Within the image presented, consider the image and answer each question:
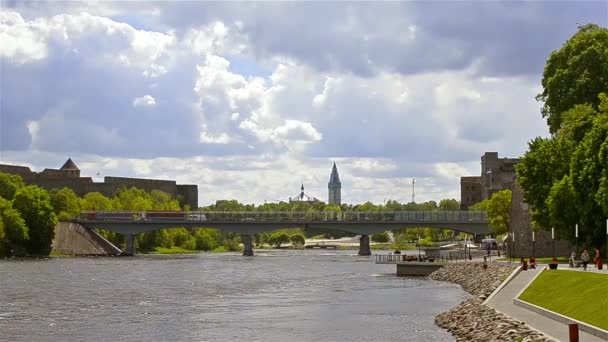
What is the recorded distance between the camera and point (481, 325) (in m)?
48.2

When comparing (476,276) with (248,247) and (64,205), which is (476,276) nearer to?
(248,247)

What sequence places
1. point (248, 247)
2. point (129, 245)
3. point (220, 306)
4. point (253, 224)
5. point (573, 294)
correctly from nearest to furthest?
1. point (573, 294)
2. point (220, 306)
3. point (129, 245)
4. point (253, 224)
5. point (248, 247)

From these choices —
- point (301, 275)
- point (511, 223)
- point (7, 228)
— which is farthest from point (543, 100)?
point (7, 228)

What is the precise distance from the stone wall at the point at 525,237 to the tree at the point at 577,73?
9.10m

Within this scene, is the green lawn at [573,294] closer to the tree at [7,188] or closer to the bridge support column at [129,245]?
the tree at [7,188]

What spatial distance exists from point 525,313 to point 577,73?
59.2 m

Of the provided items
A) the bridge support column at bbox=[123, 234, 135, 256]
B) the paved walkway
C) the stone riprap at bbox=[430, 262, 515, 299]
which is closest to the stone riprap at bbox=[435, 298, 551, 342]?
the paved walkway

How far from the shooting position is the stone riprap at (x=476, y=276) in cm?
7400

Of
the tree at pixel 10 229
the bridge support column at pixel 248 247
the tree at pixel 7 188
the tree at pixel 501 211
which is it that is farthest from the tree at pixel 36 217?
the tree at pixel 501 211

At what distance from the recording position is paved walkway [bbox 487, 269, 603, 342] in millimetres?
39638

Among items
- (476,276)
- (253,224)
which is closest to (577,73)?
(476,276)

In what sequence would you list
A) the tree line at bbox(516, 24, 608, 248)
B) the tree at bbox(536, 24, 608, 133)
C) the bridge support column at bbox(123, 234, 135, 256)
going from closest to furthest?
the tree line at bbox(516, 24, 608, 248) → the tree at bbox(536, 24, 608, 133) → the bridge support column at bbox(123, 234, 135, 256)

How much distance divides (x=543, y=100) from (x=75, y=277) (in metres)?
51.7

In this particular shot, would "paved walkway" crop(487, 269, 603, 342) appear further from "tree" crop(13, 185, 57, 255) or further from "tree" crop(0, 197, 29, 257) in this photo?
"tree" crop(13, 185, 57, 255)
